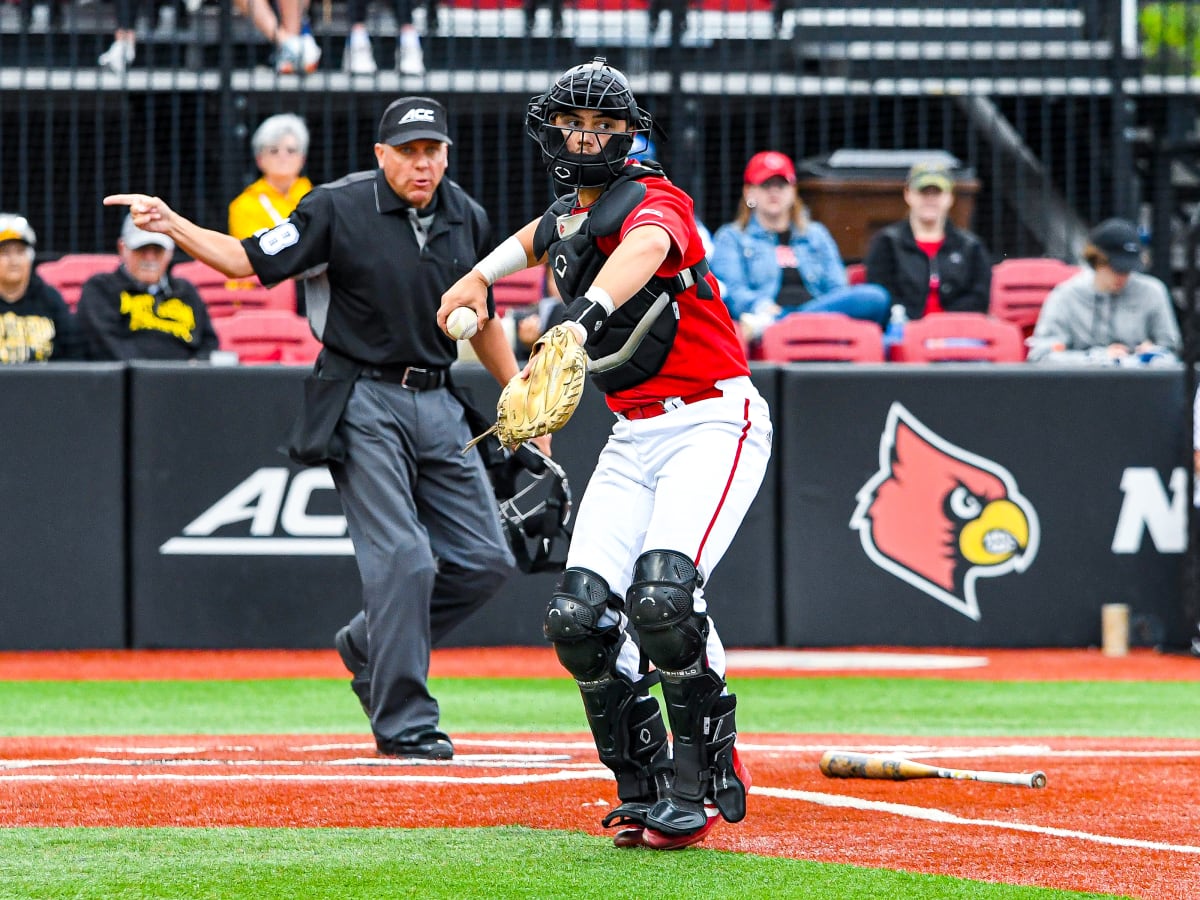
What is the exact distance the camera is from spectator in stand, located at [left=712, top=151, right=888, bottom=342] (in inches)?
433

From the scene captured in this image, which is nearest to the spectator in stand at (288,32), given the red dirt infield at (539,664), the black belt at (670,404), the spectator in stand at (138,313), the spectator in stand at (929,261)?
the spectator in stand at (138,313)

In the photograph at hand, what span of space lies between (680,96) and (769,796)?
831cm

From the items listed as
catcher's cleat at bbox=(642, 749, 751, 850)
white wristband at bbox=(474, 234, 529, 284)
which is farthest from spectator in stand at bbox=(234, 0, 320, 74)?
catcher's cleat at bbox=(642, 749, 751, 850)

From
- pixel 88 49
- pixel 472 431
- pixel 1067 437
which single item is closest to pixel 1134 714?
pixel 1067 437

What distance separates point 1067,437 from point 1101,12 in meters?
5.42

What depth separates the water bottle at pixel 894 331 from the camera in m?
10.9

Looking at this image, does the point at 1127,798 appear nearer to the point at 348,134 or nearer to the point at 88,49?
the point at 348,134

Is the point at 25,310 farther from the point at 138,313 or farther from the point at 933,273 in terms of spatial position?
the point at 933,273

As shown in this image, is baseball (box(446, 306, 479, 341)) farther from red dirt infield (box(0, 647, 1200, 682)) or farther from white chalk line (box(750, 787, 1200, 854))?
red dirt infield (box(0, 647, 1200, 682))

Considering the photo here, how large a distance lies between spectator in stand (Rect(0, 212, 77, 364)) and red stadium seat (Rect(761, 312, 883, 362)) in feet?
13.2

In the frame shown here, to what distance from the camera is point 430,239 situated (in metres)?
6.43

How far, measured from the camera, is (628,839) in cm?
441

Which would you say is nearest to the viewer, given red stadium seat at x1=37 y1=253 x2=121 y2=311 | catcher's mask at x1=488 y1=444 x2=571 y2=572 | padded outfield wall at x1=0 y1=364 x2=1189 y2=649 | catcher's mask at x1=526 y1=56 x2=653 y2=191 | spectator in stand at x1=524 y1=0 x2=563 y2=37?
catcher's mask at x1=526 y1=56 x2=653 y2=191

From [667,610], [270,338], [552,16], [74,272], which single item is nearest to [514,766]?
[667,610]
